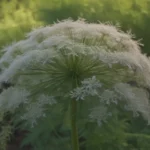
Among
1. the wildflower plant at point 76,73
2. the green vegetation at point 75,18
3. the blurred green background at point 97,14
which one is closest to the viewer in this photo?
the wildflower plant at point 76,73

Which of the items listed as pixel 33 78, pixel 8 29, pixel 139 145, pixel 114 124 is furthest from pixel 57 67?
pixel 8 29

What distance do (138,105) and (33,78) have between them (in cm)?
40

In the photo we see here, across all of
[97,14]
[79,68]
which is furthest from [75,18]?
[79,68]

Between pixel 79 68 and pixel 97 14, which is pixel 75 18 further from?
pixel 79 68

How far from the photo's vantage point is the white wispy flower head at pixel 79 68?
1.60m

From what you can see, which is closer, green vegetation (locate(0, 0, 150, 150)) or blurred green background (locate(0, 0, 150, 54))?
green vegetation (locate(0, 0, 150, 150))

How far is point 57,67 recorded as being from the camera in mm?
1694

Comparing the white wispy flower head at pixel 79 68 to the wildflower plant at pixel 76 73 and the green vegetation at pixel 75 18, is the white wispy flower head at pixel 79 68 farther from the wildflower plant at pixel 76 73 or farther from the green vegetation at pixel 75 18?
the green vegetation at pixel 75 18

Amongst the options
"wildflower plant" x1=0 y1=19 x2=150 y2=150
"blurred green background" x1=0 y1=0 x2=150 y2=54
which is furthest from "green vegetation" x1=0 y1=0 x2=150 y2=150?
"wildflower plant" x1=0 y1=19 x2=150 y2=150

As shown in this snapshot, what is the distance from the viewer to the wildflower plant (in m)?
1.60

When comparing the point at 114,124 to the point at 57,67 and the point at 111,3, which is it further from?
the point at 111,3

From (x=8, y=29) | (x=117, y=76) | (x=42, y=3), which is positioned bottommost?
(x=117, y=76)

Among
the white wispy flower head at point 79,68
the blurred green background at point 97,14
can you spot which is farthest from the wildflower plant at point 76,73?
the blurred green background at point 97,14

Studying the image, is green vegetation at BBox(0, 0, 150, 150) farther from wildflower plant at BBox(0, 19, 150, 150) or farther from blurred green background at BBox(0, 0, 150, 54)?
wildflower plant at BBox(0, 19, 150, 150)
